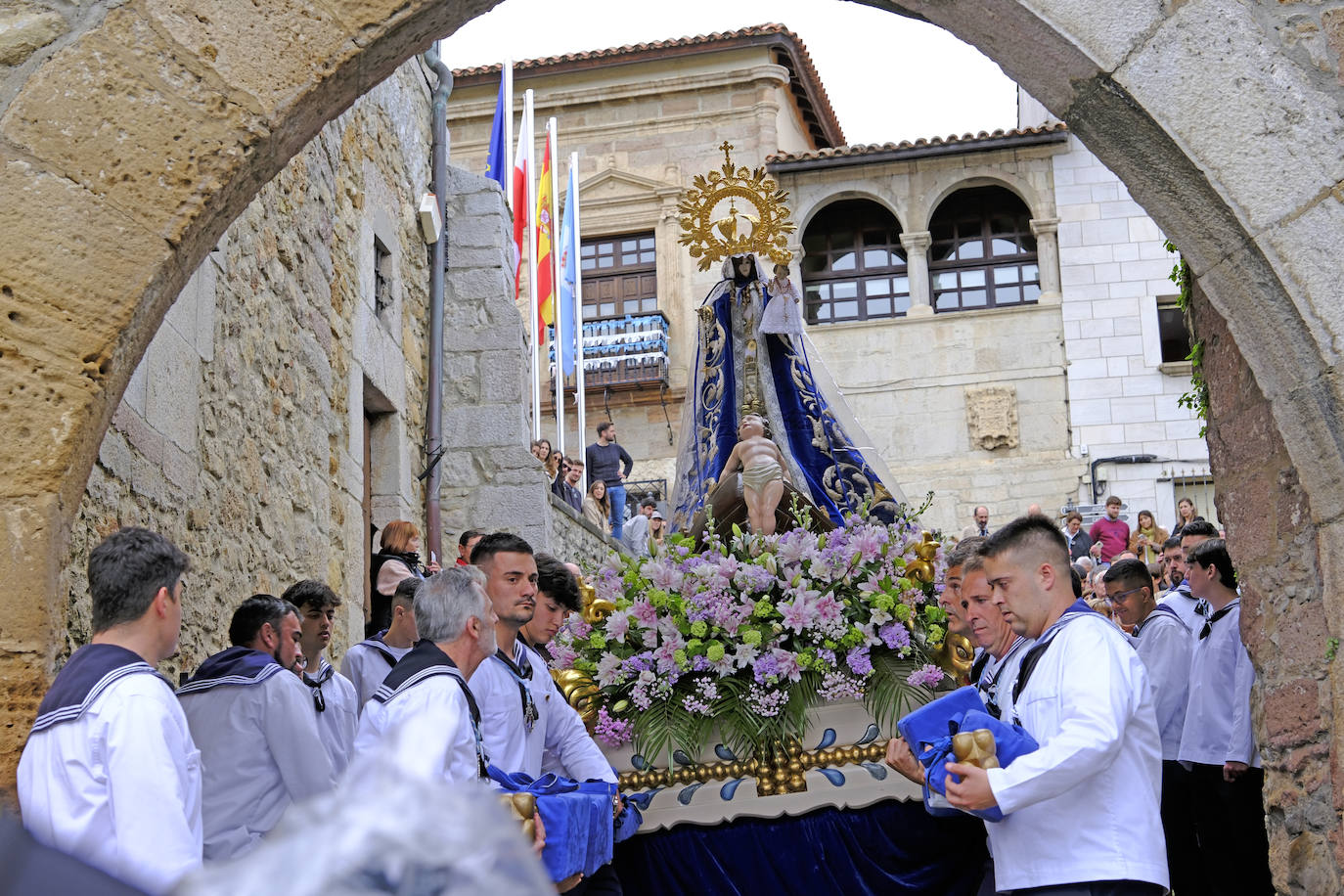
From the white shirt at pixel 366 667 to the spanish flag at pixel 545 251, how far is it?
33.7 feet

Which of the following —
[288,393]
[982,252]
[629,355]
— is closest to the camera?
[288,393]

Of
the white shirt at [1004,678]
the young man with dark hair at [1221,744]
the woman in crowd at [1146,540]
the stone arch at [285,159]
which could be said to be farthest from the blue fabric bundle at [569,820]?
the woman in crowd at [1146,540]

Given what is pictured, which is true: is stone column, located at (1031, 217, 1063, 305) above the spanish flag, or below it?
above

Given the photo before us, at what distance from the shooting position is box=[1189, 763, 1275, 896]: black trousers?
5.64 m

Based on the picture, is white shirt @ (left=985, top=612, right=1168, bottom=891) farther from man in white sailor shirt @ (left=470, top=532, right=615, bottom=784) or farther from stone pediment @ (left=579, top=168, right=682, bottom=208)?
stone pediment @ (left=579, top=168, right=682, bottom=208)

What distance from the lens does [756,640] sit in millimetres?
4805

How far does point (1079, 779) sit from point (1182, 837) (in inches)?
125

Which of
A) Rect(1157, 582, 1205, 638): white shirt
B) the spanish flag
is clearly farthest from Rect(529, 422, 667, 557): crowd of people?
Rect(1157, 582, 1205, 638): white shirt

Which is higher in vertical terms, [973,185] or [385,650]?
[973,185]

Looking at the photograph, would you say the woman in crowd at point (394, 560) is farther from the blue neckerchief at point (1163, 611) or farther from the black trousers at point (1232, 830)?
the black trousers at point (1232, 830)

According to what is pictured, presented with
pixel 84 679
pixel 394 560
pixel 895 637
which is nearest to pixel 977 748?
pixel 895 637

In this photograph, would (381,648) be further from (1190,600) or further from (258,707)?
(1190,600)

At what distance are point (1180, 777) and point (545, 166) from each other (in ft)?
39.5

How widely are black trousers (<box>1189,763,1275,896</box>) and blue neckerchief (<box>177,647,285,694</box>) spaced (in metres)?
3.67
